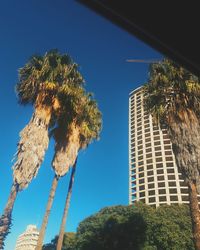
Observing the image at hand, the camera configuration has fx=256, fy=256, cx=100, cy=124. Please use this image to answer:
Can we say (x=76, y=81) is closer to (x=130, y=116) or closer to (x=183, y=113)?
(x=183, y=113)

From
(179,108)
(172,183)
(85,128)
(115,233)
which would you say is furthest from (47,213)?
(172,183)

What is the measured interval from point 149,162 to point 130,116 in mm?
24678

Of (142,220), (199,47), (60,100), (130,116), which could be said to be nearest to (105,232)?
(142,220)

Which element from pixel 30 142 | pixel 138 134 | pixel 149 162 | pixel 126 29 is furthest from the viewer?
pixel 138 134

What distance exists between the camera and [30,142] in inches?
Answer: 551

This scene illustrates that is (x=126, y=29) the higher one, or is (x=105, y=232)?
(x=105, y=232)

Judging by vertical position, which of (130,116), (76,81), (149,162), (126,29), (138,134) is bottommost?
(126,29)

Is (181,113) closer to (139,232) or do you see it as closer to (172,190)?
(139,232)

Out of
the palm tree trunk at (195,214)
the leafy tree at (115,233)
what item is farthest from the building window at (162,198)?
the palm tree trunk at (195,214)

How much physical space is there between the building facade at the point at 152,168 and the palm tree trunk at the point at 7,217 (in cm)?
5089

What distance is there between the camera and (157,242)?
3203 centimetres

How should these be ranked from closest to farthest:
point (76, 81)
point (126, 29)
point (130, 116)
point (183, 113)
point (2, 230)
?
point (126, 29) → point (2, 230) → point (183, 113) → point (76, 81) → point (130, 116)

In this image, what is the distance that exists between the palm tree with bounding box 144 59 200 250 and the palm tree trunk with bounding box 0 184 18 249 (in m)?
8.40

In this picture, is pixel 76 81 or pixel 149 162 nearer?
pixel 76 81
